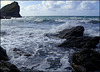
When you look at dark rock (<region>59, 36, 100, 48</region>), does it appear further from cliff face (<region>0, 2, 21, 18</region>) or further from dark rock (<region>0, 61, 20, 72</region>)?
cliff face (<region>0, 2, 21, 18</region>)

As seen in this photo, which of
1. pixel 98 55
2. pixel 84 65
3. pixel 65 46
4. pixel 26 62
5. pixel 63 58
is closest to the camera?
pixel 84 65

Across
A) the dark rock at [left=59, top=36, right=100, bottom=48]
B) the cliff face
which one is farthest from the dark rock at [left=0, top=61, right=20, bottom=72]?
the cliff face

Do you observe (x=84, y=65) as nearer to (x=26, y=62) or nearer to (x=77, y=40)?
(x=26, y=62)

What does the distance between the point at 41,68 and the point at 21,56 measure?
162 centimetres

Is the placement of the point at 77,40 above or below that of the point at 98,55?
below

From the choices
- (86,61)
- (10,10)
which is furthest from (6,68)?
(10,10)

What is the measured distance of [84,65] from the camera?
4969 millimetres

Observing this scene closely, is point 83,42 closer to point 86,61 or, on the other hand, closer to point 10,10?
point 86,61

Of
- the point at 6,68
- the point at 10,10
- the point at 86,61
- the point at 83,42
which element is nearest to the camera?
the point at 6,68

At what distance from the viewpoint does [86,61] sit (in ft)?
16.6

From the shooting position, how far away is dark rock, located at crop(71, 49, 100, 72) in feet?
16.2

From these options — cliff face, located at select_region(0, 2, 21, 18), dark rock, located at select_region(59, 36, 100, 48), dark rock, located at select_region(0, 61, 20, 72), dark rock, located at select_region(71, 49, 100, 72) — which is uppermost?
dark rock, located at select_region(0, 61, 20, 72)

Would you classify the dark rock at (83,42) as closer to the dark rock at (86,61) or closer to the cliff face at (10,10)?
the dark rock at (86,61)

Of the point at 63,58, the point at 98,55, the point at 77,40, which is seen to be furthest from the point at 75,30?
the point at 98,55
